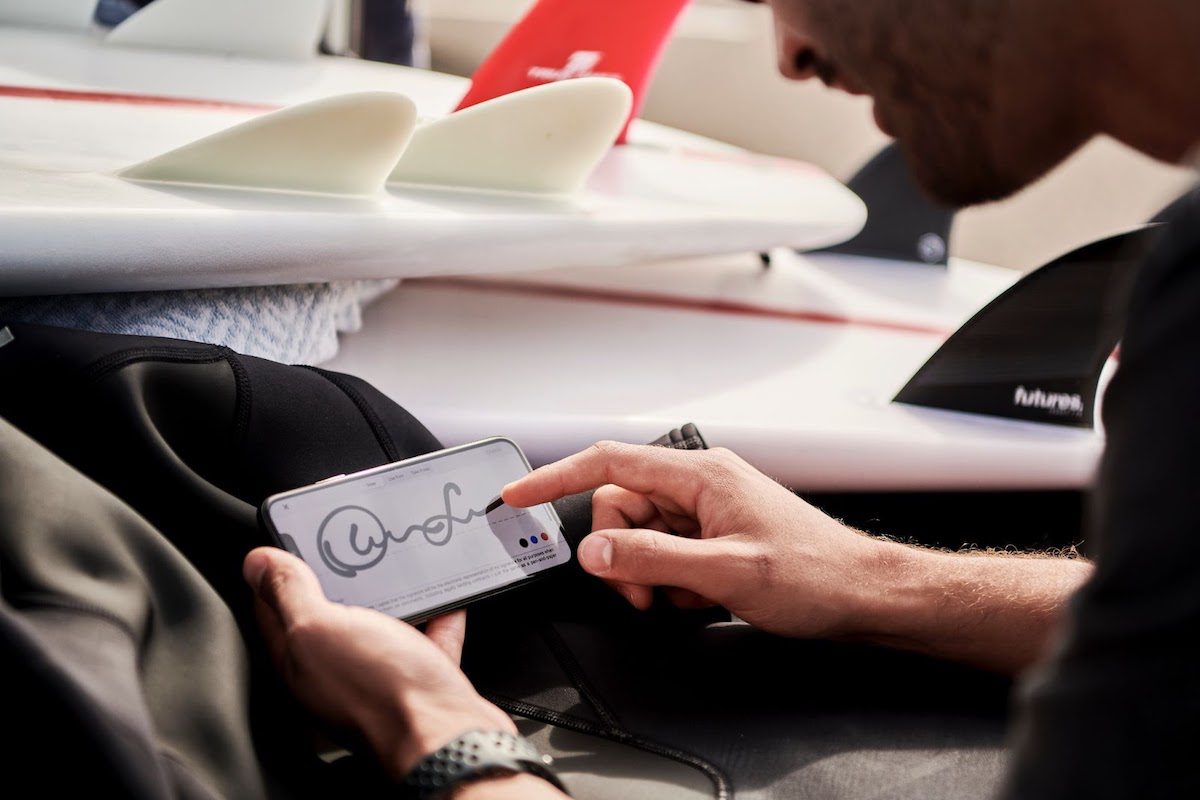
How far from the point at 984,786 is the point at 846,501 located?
0.44 meters

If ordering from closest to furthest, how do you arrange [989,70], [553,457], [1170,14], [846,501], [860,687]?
[1170,14] < [989,70] < [860,687] < [553,457] < [846,501]

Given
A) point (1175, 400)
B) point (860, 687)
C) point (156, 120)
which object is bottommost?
point (860, 687)

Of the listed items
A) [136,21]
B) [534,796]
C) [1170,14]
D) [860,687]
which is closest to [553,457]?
[860,687]

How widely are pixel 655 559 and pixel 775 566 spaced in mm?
79

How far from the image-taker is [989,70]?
0.62 metres

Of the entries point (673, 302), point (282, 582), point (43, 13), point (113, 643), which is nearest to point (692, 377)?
point (673, 302)

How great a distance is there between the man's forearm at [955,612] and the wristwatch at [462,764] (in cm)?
30

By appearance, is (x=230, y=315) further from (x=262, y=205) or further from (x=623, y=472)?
(x=623, y=472)

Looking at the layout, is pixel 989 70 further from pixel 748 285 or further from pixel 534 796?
pixel 748 285

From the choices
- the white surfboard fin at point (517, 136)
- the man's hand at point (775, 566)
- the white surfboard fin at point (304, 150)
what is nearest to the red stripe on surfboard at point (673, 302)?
the white surfboard fin at point (517, 136)

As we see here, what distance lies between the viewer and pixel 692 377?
3.43ft

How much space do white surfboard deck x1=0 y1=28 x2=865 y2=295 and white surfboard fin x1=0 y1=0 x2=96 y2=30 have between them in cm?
8

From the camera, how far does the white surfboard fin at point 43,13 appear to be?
5.67 feet

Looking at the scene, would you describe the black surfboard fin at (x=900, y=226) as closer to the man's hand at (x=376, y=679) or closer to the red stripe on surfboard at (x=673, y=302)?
the red stripe on surfboard at (x=673, y=302)
